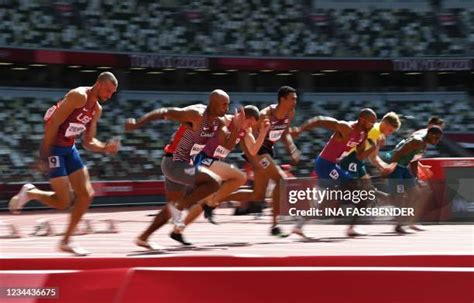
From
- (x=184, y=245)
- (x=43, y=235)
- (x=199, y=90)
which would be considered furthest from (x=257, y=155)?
(x=199, y=90)

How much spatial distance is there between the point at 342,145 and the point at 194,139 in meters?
2.91

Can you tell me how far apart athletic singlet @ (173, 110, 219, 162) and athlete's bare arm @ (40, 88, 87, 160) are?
133 centimetres

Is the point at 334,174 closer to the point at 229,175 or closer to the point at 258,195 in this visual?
the point at 258,195

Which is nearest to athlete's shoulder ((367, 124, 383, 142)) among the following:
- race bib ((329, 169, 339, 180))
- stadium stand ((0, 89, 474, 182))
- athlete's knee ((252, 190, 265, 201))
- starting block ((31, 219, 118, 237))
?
race bib ((329, 169, 339, 180))

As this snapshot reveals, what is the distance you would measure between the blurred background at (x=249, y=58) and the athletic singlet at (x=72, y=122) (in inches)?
905

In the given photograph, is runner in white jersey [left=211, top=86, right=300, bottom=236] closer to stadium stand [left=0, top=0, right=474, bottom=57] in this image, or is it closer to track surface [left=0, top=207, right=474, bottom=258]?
track surface [left=0, top=207, right=474, bottom=258]

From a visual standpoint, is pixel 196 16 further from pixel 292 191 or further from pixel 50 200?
pixel 50 200

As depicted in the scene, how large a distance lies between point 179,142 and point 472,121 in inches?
1279

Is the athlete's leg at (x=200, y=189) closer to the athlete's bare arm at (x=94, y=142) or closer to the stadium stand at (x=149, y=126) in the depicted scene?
the athlete's bare arm at (x=94, y=142)

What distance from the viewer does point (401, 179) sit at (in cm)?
1233

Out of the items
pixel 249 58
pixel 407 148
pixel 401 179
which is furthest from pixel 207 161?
pixel 249 58

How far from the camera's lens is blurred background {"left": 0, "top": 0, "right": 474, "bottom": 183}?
35250 mm

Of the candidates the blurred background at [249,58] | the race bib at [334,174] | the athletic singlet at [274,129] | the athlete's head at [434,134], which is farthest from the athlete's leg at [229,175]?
the blurred background at [249,58]

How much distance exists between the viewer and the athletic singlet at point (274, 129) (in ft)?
35.5
